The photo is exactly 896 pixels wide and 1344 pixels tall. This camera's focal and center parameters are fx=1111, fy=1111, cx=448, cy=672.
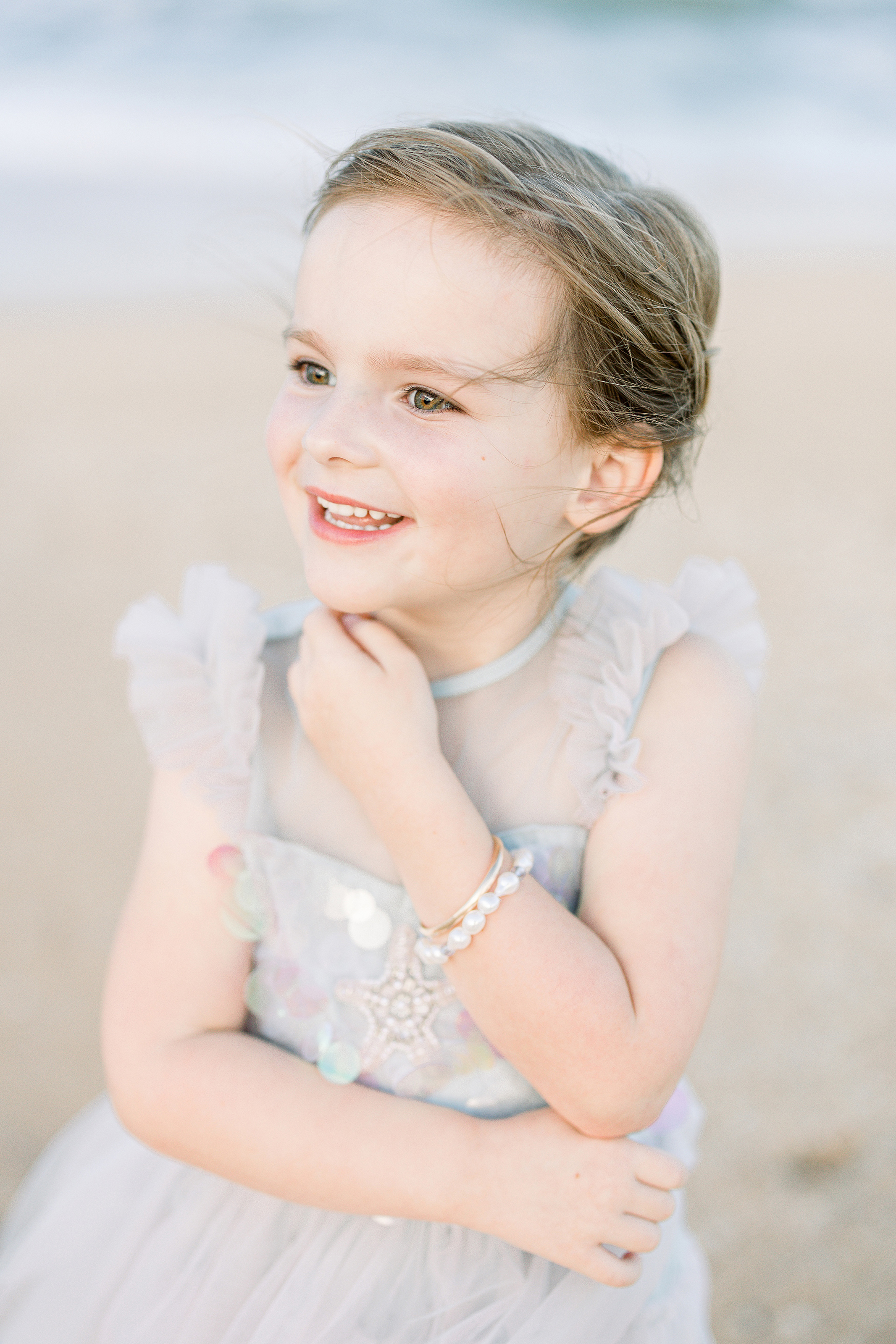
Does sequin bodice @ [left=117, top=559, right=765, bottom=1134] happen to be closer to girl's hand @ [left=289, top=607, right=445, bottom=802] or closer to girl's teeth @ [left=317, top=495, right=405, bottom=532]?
girl's hand @ [left=289, top=607, right=445, bottom=802]

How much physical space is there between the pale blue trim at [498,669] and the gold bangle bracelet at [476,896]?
11.7 inches

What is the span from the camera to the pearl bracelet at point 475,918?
126 cm

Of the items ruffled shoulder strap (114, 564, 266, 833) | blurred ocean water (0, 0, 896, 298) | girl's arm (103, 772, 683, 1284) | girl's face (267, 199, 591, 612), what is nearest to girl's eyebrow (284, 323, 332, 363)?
girl's face (267, 199, 591, 612)

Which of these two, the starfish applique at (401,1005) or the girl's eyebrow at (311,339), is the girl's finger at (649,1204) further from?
the girl's eyebrow at (311,339)

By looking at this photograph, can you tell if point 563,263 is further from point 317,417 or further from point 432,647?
point 432,647

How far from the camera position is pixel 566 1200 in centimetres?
134

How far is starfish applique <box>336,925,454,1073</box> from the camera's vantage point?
1.43m

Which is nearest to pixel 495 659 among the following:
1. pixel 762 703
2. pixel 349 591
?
pixel 349 591

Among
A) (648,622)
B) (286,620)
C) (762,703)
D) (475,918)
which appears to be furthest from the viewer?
(762,703)

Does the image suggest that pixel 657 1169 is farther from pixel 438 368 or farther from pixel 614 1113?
pixel 438 368

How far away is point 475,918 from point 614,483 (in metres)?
0.62

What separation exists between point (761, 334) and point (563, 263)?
18.2 feet

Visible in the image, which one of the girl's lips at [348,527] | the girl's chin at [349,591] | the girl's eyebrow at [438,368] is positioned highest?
the girl's eyebrow at [438,368]

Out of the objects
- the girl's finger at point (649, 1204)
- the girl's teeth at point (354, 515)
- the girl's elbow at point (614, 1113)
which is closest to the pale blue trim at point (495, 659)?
the girl's teeth at point (354, 515)
